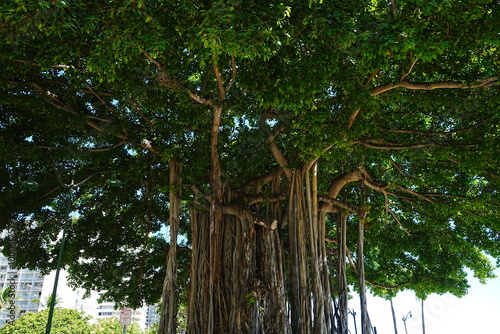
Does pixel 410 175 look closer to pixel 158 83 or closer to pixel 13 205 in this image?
pixel 158 83

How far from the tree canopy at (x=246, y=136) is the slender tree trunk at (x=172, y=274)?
1.1 inches

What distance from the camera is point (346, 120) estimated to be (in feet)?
20.9

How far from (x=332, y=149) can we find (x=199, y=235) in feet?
10.3

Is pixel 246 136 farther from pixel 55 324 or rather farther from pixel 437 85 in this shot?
pixel 55 324

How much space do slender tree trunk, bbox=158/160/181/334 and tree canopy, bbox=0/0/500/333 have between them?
28 mm

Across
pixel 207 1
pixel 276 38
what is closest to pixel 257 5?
pixel 276 38

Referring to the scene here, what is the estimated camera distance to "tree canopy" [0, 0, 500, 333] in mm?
4859

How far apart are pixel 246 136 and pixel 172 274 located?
2922 millimetres

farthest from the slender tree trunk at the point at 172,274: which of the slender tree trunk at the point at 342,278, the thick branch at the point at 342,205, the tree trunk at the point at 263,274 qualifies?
the slender tree trunk at the point at 342,278

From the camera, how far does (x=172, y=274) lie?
7609 mm

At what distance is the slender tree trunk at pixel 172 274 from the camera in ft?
24.1

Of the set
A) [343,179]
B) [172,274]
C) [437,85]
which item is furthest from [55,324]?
[437,85]

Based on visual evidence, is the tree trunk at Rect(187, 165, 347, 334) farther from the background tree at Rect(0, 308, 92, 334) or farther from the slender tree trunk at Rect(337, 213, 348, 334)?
the background tree at Rect(0, 308, 92, 334)

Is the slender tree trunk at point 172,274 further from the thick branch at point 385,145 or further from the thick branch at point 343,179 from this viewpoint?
the thick branch at point 385,145
